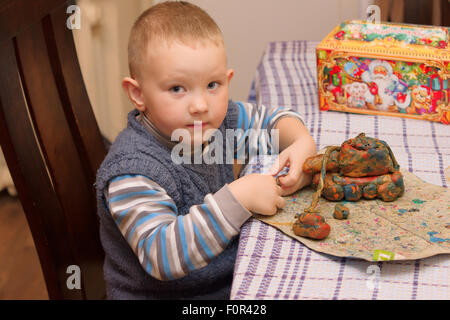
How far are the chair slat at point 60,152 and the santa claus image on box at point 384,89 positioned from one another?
0.58 m

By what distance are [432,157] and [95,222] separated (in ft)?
2.03

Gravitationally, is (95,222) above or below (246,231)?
below

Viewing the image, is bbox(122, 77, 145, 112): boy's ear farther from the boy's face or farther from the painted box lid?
the painted box lid

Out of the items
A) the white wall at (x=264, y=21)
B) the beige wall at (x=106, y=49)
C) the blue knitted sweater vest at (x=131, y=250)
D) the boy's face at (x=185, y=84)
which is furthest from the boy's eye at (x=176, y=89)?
the white wall at (x=264, y=21)

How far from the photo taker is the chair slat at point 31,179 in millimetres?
895

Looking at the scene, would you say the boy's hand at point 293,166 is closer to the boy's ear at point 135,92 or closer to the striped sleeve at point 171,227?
the striped sleeve at point 171,227

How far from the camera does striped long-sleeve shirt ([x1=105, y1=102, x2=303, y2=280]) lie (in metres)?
0.80

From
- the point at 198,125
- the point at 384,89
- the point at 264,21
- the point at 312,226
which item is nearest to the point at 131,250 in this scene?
the point at 198,125

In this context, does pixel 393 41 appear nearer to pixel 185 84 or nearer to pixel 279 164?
pixel 279 164

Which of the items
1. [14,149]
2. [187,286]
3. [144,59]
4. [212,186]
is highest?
[144,59]

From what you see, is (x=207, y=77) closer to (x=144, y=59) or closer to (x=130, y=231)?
(x=144, y=59)

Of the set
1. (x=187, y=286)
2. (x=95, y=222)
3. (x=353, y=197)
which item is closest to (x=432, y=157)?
(x=353, y=197)

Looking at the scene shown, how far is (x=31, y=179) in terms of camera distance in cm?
95

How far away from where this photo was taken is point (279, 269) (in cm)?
72
